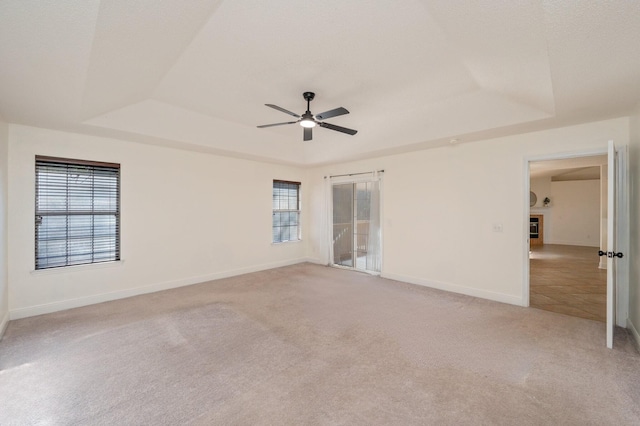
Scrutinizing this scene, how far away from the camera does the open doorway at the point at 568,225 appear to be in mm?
5207

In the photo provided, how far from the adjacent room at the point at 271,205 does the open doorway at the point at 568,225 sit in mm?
178

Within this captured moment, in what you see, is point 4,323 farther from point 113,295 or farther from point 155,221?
point 155,221

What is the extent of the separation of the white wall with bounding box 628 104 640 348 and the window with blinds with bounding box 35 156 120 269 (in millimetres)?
6302

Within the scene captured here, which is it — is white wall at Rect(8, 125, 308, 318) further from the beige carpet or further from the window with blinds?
the beige carpet

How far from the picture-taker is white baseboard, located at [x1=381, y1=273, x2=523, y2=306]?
3883 mm

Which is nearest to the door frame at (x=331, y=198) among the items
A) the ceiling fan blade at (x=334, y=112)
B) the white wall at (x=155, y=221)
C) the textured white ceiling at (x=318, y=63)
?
the white wall at (x=155, y=221)

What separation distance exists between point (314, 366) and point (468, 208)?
336 cm

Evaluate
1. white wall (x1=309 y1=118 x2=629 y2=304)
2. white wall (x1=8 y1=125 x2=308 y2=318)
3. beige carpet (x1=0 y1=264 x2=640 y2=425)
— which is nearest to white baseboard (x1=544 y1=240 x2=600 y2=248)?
white wall (x1=309 y1=118 x2=629 y2=304)

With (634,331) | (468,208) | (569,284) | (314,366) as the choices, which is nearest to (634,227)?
(634,331)

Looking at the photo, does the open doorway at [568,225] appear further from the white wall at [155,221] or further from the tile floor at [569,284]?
the white wall at [155,221]

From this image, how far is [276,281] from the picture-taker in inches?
199

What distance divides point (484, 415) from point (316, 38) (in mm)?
3051

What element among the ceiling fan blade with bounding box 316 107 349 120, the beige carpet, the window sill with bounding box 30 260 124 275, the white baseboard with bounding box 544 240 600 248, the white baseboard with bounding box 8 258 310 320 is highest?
the ceiling fan blade with bounding box 316 107 349 120

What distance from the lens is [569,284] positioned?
4.82 m
